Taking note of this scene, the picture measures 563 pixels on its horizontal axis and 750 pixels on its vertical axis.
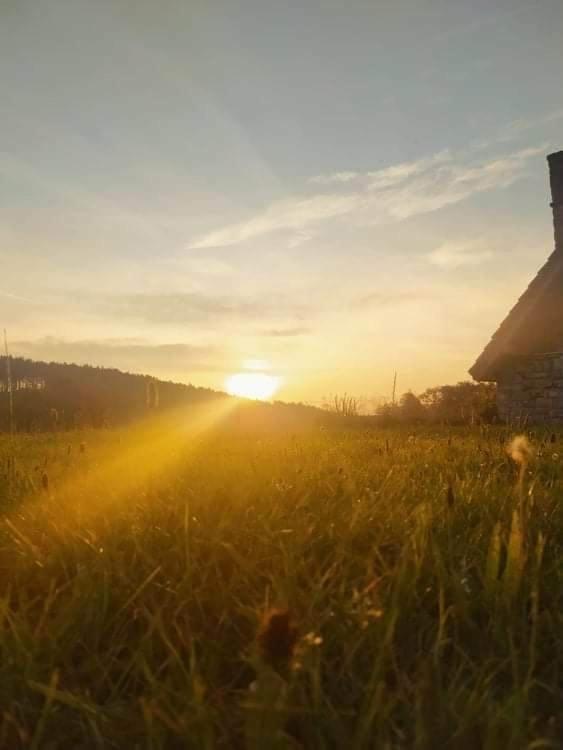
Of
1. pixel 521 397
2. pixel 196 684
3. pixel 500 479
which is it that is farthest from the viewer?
pixel 521 397

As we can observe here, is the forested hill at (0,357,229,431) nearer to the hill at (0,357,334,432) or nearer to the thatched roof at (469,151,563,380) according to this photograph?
the hill at (0,357,334,432)

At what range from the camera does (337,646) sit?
1.73m

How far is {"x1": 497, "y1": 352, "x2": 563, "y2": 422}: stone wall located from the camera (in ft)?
50.4

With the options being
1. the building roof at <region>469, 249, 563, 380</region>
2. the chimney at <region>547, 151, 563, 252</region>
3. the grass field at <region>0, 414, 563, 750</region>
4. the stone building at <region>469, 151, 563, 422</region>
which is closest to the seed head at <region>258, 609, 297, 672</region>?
the grass field at <region>0, 414, 563, 750</region>

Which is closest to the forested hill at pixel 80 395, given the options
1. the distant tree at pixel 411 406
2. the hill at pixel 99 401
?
the hill at pixel 99 401

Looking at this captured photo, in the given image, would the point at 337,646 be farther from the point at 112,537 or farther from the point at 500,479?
the point at 500,479

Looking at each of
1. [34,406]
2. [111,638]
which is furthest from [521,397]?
[111,638]

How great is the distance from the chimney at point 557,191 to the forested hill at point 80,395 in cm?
1096

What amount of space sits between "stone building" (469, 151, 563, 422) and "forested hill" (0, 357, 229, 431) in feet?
28.7

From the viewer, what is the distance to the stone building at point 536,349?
1552cm

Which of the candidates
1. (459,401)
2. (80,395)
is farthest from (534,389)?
(80,395)

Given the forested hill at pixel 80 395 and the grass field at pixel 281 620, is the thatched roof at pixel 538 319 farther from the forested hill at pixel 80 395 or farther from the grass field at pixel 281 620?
the grass field at pixel 281 620

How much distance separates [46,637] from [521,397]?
616 inches

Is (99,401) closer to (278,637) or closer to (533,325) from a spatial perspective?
(533,325)
